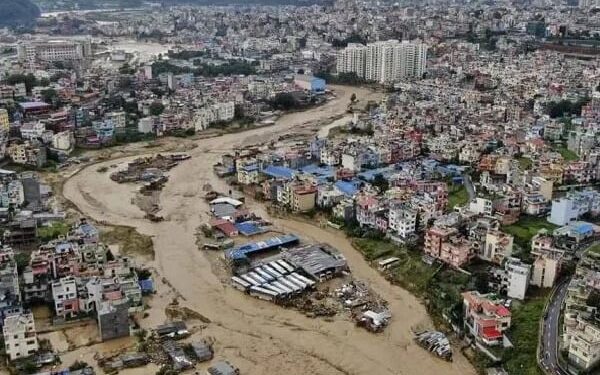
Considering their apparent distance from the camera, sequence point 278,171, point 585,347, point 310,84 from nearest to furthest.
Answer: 1. point 585,347
2. point 278,171
3. point 310,84

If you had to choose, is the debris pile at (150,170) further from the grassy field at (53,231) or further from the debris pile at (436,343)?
the debris pile at (436,343)

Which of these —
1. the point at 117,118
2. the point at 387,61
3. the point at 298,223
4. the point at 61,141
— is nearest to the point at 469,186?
the point at 298,223

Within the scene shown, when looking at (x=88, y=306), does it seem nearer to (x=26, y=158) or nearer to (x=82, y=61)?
(x=26, y=158)

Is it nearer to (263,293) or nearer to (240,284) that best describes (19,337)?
(240,284)

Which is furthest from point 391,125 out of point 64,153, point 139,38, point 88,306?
point 139,38

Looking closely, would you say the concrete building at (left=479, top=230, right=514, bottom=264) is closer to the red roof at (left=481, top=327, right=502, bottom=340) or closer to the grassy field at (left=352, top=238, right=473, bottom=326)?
the grassy field at (left=352, top=238, right=473, bottom=326)

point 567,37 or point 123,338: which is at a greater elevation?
point 567,37

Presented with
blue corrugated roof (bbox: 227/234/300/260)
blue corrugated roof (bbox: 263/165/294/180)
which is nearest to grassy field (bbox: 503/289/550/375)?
blue corrugated roof (bbox: 227/234/300/260)
